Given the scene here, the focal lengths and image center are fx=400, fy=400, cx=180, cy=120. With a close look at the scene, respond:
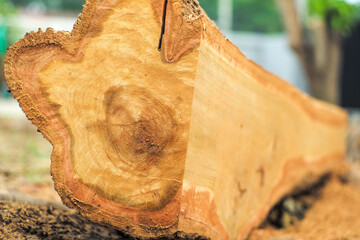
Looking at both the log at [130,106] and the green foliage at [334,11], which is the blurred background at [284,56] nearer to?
the green foliage at [334,11]

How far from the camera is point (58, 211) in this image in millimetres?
1908

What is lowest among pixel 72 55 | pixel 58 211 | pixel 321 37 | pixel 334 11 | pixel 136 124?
pixel 58 211

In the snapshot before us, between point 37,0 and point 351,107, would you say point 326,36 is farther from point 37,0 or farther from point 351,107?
point 37,0

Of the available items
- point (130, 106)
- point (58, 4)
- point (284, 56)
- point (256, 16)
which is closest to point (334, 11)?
point (284, 56)

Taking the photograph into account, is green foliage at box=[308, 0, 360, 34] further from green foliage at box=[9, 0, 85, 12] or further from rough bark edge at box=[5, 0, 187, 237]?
green foliage at box=[9, 0, 85, 12]

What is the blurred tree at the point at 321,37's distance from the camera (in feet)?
18.7

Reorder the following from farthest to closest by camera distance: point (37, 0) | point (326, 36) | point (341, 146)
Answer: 1. point (37, 0)
2. point (326, 36)
3. point (341, 146)

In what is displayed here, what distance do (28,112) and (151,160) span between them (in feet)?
1.57

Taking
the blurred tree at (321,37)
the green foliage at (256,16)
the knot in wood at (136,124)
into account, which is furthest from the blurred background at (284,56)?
the green foliage at (256,16)

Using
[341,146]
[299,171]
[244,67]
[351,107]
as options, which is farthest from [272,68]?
[244,67]

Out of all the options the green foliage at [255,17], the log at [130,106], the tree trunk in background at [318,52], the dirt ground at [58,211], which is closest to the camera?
the log at [130,106]

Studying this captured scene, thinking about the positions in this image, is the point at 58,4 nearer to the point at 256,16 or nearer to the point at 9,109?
the point at 256,16

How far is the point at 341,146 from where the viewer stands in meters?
4.70

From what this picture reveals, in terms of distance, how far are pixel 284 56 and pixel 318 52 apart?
460 cm
